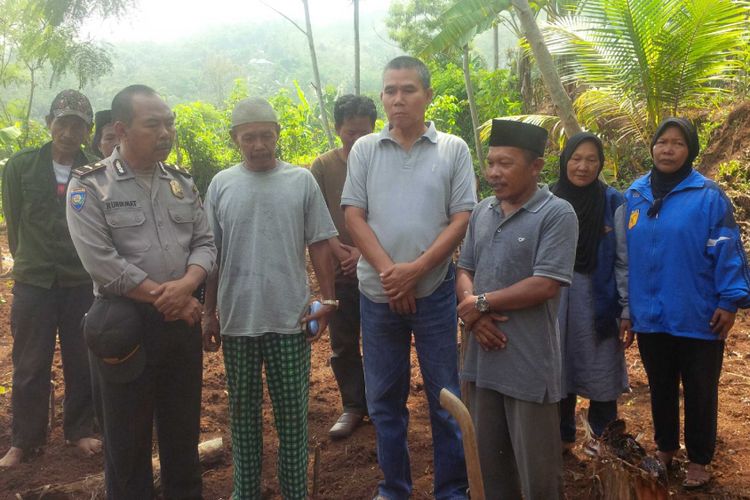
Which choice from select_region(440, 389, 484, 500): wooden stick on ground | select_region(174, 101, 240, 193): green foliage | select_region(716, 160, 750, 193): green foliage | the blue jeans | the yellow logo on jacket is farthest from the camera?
select_region(174, 101, 240, 193): green foliage

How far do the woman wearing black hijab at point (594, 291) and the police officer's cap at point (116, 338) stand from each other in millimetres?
2159

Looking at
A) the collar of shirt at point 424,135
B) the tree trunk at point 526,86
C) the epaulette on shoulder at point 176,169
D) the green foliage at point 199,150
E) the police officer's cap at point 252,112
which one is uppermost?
the tree trunk at point 526,86

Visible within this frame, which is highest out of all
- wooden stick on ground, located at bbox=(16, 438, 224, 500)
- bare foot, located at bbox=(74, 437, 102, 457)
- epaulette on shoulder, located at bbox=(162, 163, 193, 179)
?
epaulette on shoulder, located at bbox=(162, 163, 193, 179)

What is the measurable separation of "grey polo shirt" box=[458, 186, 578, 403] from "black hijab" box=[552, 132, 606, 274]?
81cm

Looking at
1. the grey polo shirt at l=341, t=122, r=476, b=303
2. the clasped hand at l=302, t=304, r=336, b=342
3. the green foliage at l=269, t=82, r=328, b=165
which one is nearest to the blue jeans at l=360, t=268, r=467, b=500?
the grey polo shirt at l=341, t=122, r=476, b=303

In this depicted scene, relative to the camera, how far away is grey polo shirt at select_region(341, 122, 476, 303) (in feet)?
9.72

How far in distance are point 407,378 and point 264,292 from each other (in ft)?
2.76

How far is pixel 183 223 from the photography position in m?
2.82

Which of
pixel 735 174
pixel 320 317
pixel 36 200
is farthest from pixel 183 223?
pixel 735 174

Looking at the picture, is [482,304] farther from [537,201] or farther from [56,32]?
[56,32]

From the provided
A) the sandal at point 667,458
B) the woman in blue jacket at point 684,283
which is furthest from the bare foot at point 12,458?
the sandal at point 667,458

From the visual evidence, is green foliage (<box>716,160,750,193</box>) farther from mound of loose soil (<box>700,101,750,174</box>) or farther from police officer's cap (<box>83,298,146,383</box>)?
police officer's cap (<box>83,298,146,383</box>)

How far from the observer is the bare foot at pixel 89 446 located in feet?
12.8

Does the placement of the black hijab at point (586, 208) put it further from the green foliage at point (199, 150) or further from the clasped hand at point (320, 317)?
the green foliage at point (199, 150)
